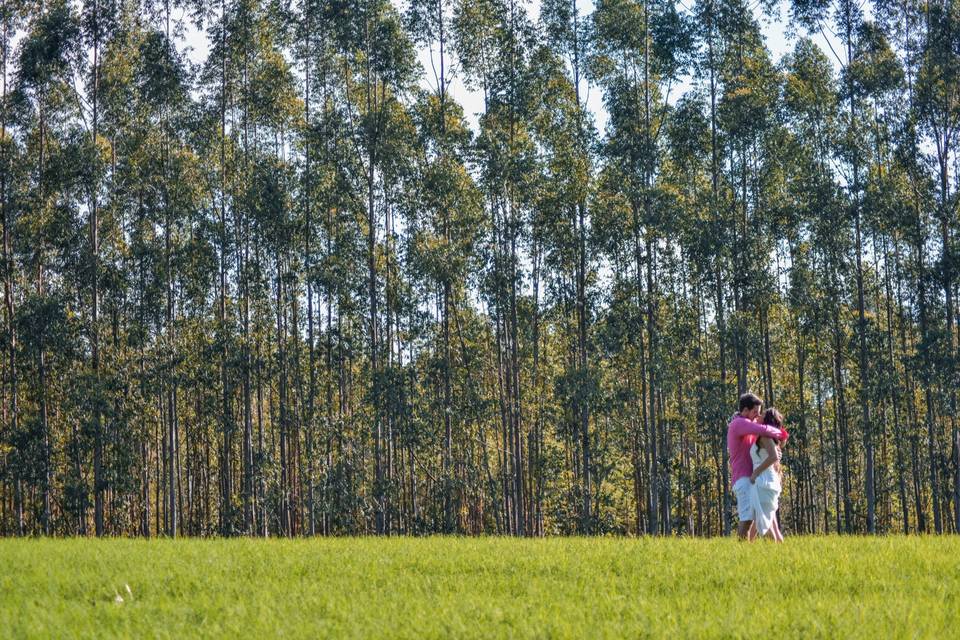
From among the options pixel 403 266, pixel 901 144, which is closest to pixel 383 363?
pixel 403 266

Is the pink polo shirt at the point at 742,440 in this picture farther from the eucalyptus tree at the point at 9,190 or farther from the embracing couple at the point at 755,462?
the eucalyptus tree at the point at 9,190

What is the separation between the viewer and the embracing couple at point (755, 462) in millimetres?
12852

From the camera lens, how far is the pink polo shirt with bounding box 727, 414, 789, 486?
12.8 metres

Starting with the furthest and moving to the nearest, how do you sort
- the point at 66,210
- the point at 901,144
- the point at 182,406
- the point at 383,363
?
1. the point at 182,406
2. the point at 66,210
3. the point at 383,363
4. the point at 901,144

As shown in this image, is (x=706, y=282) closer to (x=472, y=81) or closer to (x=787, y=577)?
(x=472, y=81)

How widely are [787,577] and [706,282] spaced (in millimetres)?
27804

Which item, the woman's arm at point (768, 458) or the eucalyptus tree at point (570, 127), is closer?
the woman's arm at point (768, 458)

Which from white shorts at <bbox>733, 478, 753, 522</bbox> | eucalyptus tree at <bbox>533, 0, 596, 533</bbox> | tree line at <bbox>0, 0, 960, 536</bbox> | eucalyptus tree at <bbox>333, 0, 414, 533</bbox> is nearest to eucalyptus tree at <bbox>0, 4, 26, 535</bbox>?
tree line at <bbox>0, 0, 960, 536</bbox>

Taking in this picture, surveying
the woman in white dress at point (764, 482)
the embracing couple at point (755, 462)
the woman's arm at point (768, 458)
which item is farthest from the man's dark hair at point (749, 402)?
the woman's arm at point (768, 458)

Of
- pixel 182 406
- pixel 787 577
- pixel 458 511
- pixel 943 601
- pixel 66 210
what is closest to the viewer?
pixel 943 601

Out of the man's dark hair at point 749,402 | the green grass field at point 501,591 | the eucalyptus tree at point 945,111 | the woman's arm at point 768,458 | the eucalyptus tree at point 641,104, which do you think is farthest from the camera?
the eucalyptus tree at point 641,104

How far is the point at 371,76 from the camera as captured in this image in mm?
37438

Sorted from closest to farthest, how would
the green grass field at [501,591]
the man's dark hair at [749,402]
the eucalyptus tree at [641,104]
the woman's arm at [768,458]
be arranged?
1. the green grass field at [501,591]
2. the woman's arm at [768,458]
3. the man's dark hair at [749,402]
4. the eucalyptus tree at [641,104]

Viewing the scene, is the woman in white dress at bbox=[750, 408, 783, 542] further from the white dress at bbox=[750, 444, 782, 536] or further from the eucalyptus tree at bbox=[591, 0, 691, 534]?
the eucalyptus tree at bbox=[591, 0, 691, 534]
